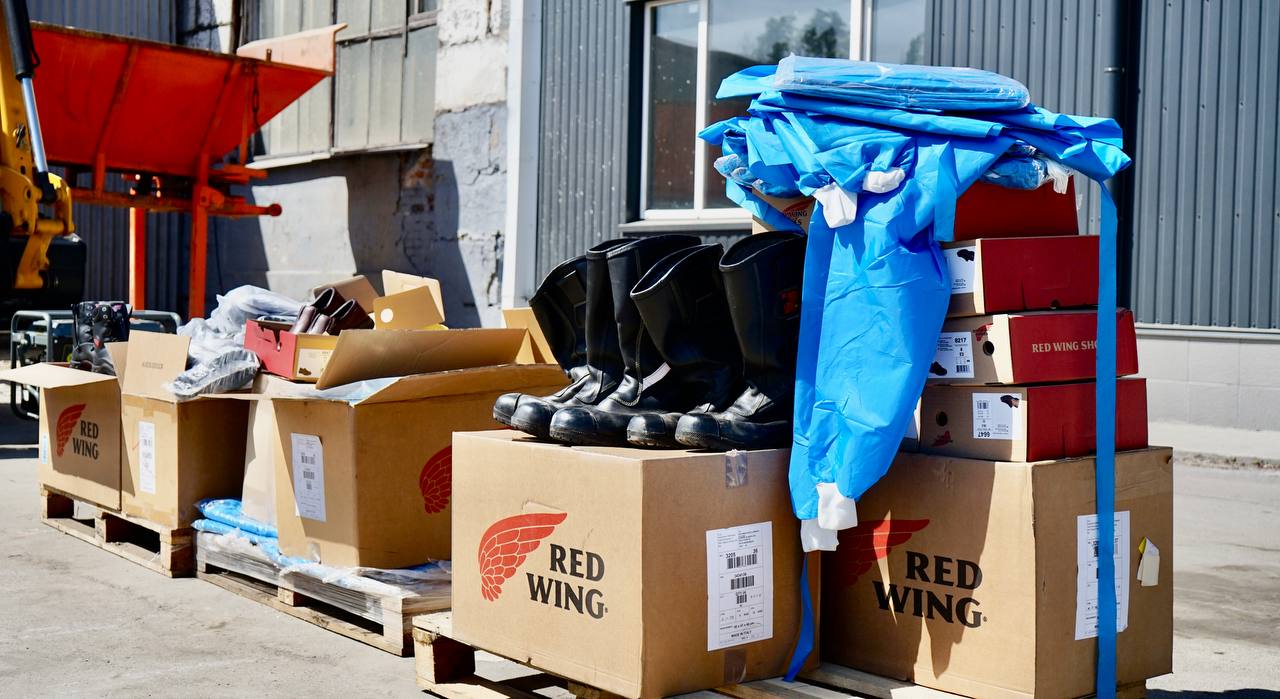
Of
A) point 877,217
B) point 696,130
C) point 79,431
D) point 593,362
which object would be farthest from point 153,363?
point 696,130

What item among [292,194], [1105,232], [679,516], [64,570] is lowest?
[64,570]

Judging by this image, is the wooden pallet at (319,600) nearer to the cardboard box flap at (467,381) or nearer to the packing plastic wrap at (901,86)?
the cardboard box flap at (467,381)

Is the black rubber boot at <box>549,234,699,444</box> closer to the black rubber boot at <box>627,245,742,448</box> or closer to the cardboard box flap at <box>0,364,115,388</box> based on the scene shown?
the black rubber boot at <box>627,245,742,448</box>

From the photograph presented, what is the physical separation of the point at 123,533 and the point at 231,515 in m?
0.96

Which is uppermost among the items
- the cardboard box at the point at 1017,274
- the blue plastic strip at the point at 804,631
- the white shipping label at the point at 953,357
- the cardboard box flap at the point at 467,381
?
the cardboard box at the point at 1017,274

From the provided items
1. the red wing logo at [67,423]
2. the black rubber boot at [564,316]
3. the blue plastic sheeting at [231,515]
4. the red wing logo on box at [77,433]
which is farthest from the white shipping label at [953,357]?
the red wing logo at [67,423]

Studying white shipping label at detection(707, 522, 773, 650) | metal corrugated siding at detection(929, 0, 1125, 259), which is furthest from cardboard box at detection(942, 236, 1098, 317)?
metal corrugated siding at detection(929, 0, 1125, 259)

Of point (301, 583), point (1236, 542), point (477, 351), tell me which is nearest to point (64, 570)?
point (301, 583)

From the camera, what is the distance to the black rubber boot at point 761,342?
2.64 metres

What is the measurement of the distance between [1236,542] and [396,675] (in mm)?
3587

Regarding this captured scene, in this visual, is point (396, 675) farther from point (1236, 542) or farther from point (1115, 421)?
point (1236, 542)

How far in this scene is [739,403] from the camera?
8.93ft

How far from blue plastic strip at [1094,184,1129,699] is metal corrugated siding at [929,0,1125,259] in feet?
17.1

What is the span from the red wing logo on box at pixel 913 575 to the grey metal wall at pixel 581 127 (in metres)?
7.05
